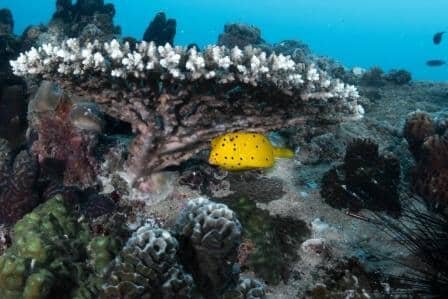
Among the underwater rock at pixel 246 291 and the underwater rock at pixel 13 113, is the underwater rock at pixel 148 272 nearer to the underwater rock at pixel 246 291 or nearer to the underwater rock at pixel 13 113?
the underwater rock at pixel 246 291

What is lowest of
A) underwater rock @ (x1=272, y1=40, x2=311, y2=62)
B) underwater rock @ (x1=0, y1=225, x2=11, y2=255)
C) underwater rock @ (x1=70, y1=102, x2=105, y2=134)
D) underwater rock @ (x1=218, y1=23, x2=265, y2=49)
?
underwater rock @ (x1=0, y1=225, x2=11, y2=255)

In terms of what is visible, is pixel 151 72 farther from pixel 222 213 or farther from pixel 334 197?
pixel 334 197

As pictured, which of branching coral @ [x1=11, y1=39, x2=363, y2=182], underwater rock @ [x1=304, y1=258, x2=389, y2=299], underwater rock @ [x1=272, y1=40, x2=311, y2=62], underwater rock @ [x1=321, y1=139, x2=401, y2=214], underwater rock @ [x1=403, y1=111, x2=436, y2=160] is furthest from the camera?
underwater rock @ [x1=272, y1=40, x2=311, y2=62]

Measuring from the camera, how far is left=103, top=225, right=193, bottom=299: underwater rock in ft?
8.56

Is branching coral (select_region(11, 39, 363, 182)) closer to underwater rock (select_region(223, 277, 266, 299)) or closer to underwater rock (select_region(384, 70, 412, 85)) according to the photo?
underwater rock (select_region(223, 277, 266, 299))

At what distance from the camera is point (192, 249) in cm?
301

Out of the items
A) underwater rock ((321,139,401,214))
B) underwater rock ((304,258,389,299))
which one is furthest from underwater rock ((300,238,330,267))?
underwater rock ((321,139,401,214))

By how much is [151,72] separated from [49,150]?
208cm

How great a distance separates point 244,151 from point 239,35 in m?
12.3

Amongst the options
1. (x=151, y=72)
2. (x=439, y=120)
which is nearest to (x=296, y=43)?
(x=439, y=120)

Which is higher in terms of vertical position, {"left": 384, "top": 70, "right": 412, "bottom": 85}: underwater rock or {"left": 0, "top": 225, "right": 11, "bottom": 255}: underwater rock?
{"left": 384, "top": 70, "right": 412, "bottom": 85}: underwater rock

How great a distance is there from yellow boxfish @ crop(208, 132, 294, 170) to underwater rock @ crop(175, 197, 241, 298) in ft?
2.05

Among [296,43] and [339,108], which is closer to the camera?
[339,108]

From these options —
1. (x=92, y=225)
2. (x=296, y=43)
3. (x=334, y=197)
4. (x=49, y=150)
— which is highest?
(x=296, y=43)
